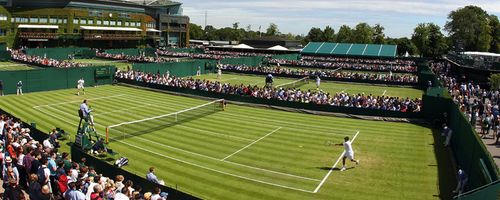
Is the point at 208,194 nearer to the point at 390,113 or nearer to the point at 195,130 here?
the point at 195,130

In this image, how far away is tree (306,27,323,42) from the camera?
168 m

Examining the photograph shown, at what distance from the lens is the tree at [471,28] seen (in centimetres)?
11756

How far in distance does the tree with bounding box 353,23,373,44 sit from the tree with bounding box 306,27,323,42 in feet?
64.1

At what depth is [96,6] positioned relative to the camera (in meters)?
118

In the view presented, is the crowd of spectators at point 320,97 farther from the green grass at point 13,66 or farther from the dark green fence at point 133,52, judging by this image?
the dark green fence at point 133,52

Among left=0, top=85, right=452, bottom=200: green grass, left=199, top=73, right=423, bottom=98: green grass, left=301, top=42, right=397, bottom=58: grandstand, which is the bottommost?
left=0, top=85, right=452, bottom=200: green grass

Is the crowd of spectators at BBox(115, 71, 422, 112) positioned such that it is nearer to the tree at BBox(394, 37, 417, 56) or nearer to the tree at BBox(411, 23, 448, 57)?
the tree at BBox(411, 23, 448, 57)

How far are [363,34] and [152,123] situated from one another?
5002 inches

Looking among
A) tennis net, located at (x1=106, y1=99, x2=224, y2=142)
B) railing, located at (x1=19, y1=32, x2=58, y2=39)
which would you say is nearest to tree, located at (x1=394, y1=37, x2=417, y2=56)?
railing, located at (x1=19, y1=32, x2=58, y2=39)

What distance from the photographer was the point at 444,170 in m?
21.9

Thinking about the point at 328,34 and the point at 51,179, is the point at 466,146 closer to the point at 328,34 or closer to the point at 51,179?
the point at 51,179

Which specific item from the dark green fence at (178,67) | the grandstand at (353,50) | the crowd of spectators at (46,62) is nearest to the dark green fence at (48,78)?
the dark green fence at (178,67)

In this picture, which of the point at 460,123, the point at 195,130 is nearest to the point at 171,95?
the point at 195,130

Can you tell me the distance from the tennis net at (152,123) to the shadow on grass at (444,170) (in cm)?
1701
